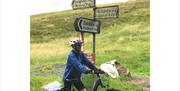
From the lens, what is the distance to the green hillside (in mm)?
2979

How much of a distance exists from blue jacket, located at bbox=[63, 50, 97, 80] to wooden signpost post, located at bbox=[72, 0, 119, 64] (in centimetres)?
4

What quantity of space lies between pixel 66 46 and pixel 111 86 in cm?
49

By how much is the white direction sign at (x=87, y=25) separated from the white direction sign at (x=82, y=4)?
10 centimetres

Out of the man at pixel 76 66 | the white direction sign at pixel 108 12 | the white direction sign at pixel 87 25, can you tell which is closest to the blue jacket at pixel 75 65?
the man at pixel 76 66

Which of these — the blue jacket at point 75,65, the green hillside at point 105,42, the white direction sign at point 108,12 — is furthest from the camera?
the blue jacket at point 75,65

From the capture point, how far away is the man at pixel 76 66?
3294mm

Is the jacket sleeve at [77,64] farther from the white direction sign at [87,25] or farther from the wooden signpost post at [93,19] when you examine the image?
the white direction sign at [87,25]

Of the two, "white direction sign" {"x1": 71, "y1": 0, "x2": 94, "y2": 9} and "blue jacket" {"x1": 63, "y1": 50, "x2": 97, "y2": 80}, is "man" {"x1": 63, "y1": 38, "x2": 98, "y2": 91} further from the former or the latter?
"white direction sign" {"x1": 71, "y1": 0, "x2": 94, "y2": 9}

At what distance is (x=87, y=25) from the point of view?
331 cm

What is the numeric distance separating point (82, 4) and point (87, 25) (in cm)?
17

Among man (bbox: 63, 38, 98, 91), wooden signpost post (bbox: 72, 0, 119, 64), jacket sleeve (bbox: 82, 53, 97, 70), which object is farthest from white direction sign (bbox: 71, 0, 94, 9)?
jacket sleeve (bbox: 82, 53, 97, 70)

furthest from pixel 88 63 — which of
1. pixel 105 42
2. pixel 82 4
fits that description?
pixel 82 4
